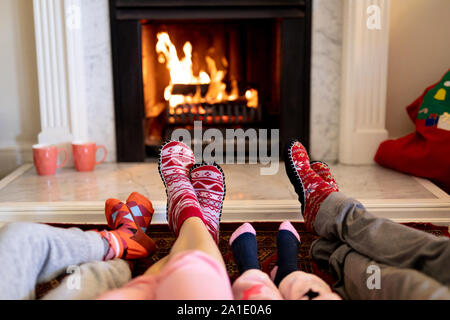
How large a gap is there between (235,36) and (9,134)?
119cm

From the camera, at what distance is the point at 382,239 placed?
3.29 ft

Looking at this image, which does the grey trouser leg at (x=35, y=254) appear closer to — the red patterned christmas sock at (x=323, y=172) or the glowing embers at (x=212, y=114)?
the red patterned christmas sock at (x=323, y=172)

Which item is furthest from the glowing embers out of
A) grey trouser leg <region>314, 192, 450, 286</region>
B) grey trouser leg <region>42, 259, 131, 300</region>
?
grey trouser leg <region>42, 259, 131, 300</region>

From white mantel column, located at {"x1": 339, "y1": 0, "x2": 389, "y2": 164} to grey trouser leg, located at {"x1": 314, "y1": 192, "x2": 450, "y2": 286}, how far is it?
1013 mm

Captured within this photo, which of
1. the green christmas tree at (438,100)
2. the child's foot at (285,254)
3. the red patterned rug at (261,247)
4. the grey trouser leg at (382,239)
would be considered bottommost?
the red patterned rug at (261,247)

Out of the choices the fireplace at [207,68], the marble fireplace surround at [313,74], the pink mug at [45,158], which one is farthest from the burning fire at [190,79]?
the pink mug at [45,158]

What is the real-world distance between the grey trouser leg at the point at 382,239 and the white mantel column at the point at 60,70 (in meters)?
1.35

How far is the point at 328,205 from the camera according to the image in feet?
3.95

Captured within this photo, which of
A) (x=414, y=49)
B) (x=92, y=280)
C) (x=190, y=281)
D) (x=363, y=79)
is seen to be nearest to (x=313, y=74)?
(x=363, y=79)

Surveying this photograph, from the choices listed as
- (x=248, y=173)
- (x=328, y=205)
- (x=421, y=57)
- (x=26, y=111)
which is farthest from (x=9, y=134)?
(x=421, y=57)

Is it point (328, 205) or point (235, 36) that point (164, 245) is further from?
point (235, 36)

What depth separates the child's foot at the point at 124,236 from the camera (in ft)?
3.63

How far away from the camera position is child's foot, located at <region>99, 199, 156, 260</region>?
3.63ft

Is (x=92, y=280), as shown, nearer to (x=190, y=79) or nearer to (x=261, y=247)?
(x=261, y=247)
